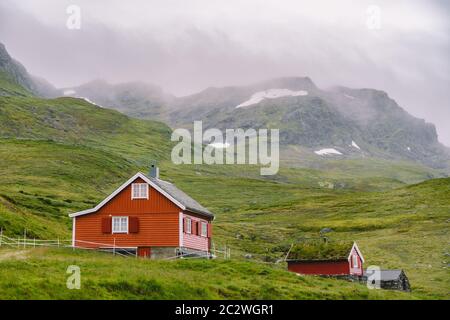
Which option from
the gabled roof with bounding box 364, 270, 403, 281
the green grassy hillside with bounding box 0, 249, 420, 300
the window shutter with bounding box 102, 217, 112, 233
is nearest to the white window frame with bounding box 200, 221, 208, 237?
the window shutter with bounding box 102, 217, 112, 233

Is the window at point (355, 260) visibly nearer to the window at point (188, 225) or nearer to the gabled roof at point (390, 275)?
the gabled roof at point (390, 275)

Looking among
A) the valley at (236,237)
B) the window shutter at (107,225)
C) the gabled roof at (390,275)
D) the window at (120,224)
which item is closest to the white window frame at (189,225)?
the window at (120,224)

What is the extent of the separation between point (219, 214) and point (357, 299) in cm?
12459

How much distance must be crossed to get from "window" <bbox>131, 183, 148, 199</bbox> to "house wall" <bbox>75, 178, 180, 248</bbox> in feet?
1.11

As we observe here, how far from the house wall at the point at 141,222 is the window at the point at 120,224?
0.37m

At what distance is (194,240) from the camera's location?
2494 inches

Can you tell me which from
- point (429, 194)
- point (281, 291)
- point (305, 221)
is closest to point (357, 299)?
point (281, 291)

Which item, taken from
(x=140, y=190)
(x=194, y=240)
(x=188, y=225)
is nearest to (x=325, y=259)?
(x=194, y=240)

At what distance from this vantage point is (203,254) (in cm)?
6384

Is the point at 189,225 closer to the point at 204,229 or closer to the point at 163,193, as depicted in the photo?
the point at 163,193

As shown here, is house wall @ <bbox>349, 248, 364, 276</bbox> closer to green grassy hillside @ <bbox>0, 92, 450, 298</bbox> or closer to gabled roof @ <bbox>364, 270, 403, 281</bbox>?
gabled roof @ <bbox>364, 270, 403, 281</bbox>

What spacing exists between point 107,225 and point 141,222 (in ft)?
10.2

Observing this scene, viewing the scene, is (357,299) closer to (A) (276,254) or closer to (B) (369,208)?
(A) (276,254)
